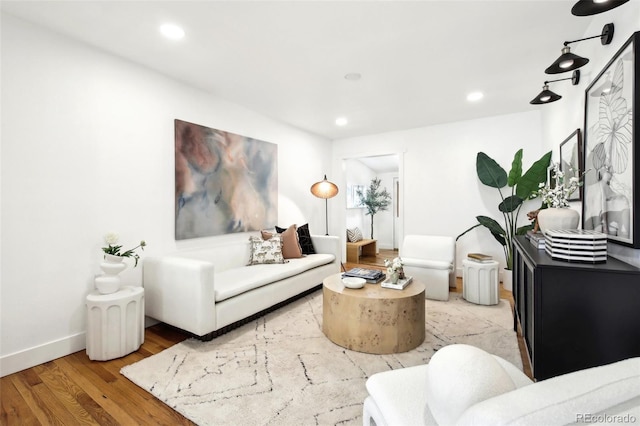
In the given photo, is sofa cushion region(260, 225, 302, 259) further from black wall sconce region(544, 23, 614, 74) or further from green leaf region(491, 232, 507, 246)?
black wall sconce region(544, 23, 614, 74)

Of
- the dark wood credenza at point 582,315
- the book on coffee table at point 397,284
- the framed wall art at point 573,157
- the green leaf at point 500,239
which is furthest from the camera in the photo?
the green leaf at point 500,239

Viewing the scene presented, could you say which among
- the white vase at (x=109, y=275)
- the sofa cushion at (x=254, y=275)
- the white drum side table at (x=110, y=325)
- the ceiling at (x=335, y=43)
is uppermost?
the ceiling at (x=335, y=43)

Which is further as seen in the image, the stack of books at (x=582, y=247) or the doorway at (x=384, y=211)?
the doorway at (x=384, y=211)

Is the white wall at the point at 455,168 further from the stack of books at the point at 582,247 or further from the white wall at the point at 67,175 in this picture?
the white wall at the point at 67,175

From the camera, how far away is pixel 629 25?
1.54m

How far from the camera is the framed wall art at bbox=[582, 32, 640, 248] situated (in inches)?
54.9

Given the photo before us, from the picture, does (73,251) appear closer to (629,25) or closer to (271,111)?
(271,111)

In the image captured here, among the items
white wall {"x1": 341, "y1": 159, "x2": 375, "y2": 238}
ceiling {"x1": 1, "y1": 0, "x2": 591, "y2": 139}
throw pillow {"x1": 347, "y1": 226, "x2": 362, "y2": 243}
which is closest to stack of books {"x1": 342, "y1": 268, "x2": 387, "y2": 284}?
ceiling {"x1": 1, "y1": 0, "x2": 591, "y2": 139}

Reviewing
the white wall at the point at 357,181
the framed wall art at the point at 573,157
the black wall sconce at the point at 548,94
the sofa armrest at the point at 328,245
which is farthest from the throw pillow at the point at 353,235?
the black wall sconce at the point at 548,94

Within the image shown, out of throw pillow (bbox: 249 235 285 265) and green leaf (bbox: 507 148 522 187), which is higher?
green leaf (bbox: 507 148 522 187)

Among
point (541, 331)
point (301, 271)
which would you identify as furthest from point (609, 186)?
point (301, 271)

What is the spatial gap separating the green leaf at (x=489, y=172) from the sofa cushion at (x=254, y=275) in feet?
8.46

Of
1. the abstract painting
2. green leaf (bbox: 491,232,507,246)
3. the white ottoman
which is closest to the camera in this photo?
the abstract painting

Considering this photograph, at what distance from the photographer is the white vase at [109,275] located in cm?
235
